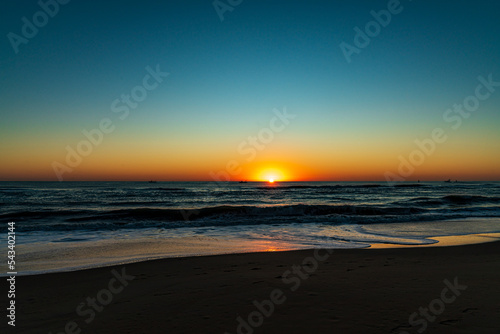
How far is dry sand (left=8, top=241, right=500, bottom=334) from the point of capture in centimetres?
404

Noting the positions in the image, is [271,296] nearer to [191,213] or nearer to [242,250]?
Result: [242,250]

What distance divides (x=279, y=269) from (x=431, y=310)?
10.4 ft

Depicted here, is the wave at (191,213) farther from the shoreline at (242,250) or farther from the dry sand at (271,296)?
the dry sand at (271,296)

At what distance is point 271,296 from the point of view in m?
5.08

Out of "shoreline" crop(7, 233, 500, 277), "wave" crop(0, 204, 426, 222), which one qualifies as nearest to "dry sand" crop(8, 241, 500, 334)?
"shoreline" crop(7, 233, 500, 277)

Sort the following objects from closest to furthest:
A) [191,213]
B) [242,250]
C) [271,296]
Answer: [271,296] < [242,250] < [191,213]

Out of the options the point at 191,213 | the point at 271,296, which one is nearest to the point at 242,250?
the point at 271,296

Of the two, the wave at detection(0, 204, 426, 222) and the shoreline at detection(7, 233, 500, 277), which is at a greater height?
the wave at detection(0, 204, 426, 222)

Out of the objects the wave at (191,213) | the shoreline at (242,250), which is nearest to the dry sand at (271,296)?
the shoreline at (242,250)

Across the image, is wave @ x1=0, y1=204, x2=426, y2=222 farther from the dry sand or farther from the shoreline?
the dry sand

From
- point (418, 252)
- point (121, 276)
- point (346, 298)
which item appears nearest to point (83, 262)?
point (121, 276)

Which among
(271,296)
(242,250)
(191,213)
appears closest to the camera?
(271,296)

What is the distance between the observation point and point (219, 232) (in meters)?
14.1

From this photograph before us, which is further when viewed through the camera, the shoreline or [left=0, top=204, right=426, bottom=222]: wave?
[left=0, top=204, right=426, bottom=222]: wave
